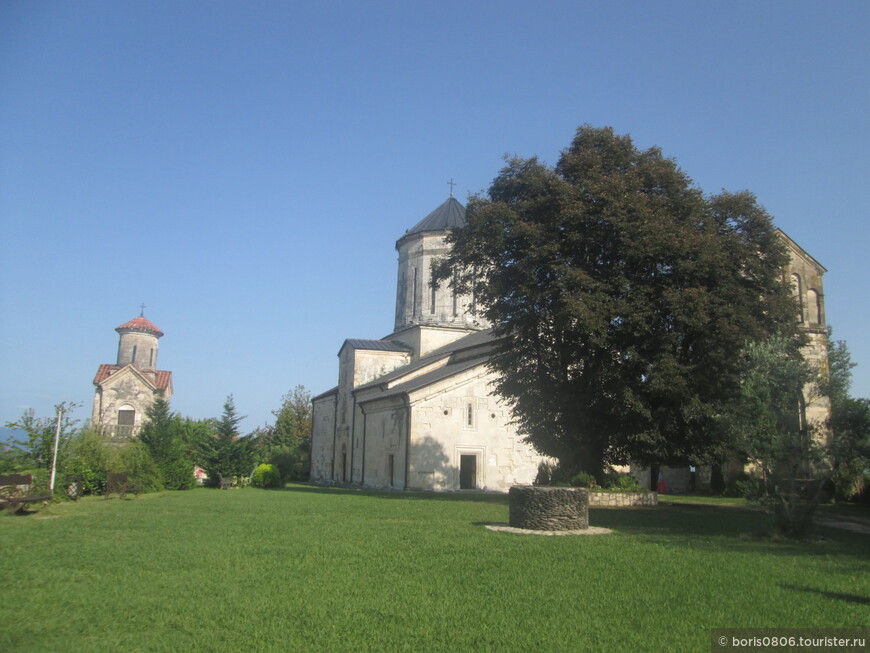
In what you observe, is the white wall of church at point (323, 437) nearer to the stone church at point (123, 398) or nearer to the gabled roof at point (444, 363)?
the gabled roof at point (444, 363)

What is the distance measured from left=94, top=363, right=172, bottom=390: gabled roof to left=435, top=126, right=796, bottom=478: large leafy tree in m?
30.8

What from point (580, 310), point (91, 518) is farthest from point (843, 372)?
point (91, 518)

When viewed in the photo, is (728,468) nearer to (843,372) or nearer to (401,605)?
(843,372)

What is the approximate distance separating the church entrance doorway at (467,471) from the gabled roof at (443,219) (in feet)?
52.5

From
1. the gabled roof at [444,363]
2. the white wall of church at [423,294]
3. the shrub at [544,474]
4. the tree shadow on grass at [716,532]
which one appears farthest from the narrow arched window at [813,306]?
the white wall of church at [423,294]

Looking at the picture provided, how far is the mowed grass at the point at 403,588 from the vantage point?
5348mm

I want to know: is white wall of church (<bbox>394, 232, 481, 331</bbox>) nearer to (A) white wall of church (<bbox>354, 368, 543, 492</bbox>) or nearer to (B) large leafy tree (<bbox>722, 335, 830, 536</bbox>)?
(A) white wall of church (<bbox>354, 368, 543, 492</bbox>)

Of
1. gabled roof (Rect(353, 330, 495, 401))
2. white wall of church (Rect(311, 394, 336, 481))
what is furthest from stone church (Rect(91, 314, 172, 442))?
gabled roof (Rect(353, 330, 495, 401))

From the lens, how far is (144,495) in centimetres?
2275

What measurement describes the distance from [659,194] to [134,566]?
54.6 ft

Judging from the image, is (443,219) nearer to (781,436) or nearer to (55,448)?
(55,448)

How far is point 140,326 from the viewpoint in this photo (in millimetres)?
52094

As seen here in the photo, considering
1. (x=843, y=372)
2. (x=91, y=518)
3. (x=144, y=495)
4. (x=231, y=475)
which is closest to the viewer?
(x=843, y=372)

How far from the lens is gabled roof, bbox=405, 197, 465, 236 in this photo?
40719 mm
